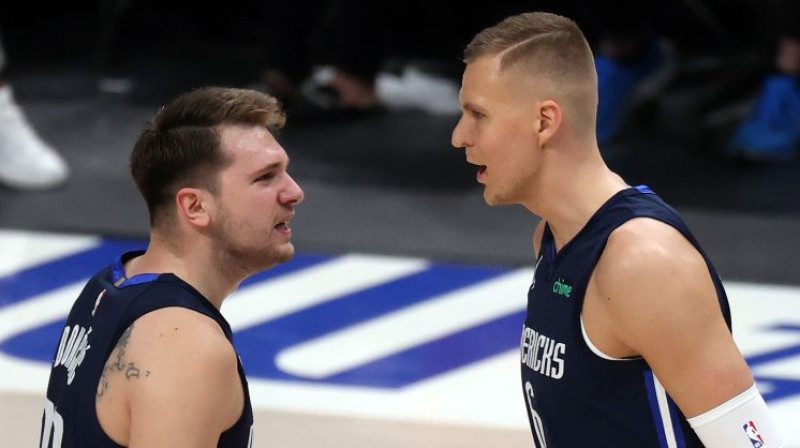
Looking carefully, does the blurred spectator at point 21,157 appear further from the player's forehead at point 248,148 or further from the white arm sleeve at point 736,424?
the white arm sleeve at point 736,424

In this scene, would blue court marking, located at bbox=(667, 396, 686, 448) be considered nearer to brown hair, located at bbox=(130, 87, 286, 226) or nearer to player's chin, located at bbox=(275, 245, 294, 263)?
player's chin, located at bbox=(275, 245, 294, 263)

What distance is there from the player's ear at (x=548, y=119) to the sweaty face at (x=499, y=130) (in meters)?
0.01

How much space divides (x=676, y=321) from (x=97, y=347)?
93 cm

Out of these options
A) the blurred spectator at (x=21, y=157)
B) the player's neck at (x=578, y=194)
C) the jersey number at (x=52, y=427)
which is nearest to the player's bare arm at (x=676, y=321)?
the player's neck at (x=578, y=194)

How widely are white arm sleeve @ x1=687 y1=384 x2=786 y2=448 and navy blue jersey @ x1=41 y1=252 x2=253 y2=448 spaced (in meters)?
0.74

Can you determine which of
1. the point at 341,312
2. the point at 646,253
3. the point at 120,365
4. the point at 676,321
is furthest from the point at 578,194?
the point at 341,312


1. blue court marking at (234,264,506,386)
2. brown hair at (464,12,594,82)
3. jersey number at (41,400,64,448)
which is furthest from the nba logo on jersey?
blue court marking at (234,264,506,386)

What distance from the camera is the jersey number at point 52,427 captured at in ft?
7.48

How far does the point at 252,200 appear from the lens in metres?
2.36

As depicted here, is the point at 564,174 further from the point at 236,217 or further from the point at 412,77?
the point at 412,77

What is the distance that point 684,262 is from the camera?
88.1 inches

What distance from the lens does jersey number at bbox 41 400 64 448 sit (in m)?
2.28

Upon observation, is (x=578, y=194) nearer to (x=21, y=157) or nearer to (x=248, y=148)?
(x=248, y=148)

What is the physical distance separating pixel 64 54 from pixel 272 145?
5.34 m
